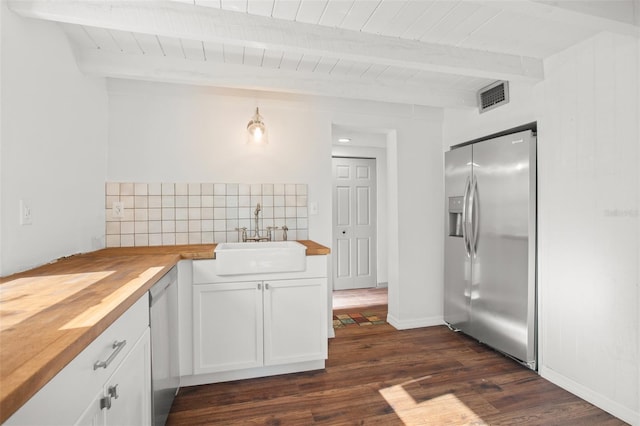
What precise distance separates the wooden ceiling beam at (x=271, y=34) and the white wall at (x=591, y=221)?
0.37m

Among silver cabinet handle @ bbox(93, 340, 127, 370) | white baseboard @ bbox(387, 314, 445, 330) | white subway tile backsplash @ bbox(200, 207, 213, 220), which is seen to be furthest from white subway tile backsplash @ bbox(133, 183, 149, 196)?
white baseboard @ bbox(387, 314, 445, 330)

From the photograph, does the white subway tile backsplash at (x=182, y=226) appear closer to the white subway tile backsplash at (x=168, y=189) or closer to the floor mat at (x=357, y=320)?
the white subway tile backsplash at (x=168, y=189)

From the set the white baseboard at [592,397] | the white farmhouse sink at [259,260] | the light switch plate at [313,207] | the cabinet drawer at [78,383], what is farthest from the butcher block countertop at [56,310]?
the white baseboard at [592,397]

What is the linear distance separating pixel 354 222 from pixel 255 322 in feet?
9.58

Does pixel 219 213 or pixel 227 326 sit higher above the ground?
pixel 219 213

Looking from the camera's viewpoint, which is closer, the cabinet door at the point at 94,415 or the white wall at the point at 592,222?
the cabinet door at the point at 94,415

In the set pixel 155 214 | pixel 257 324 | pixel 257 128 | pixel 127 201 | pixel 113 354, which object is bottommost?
pixel 257 324

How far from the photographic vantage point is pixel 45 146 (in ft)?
5.89

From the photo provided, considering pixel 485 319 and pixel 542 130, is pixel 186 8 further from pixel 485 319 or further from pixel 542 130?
pixel 485 319

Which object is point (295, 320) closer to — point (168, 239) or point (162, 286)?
point (162, 286)

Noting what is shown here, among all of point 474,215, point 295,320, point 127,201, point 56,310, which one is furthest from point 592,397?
point 127,201

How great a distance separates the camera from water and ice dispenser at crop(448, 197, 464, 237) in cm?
304

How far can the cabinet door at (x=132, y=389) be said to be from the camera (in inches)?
42.9

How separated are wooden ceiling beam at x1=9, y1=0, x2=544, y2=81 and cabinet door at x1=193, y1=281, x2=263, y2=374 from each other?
149 centimetres
